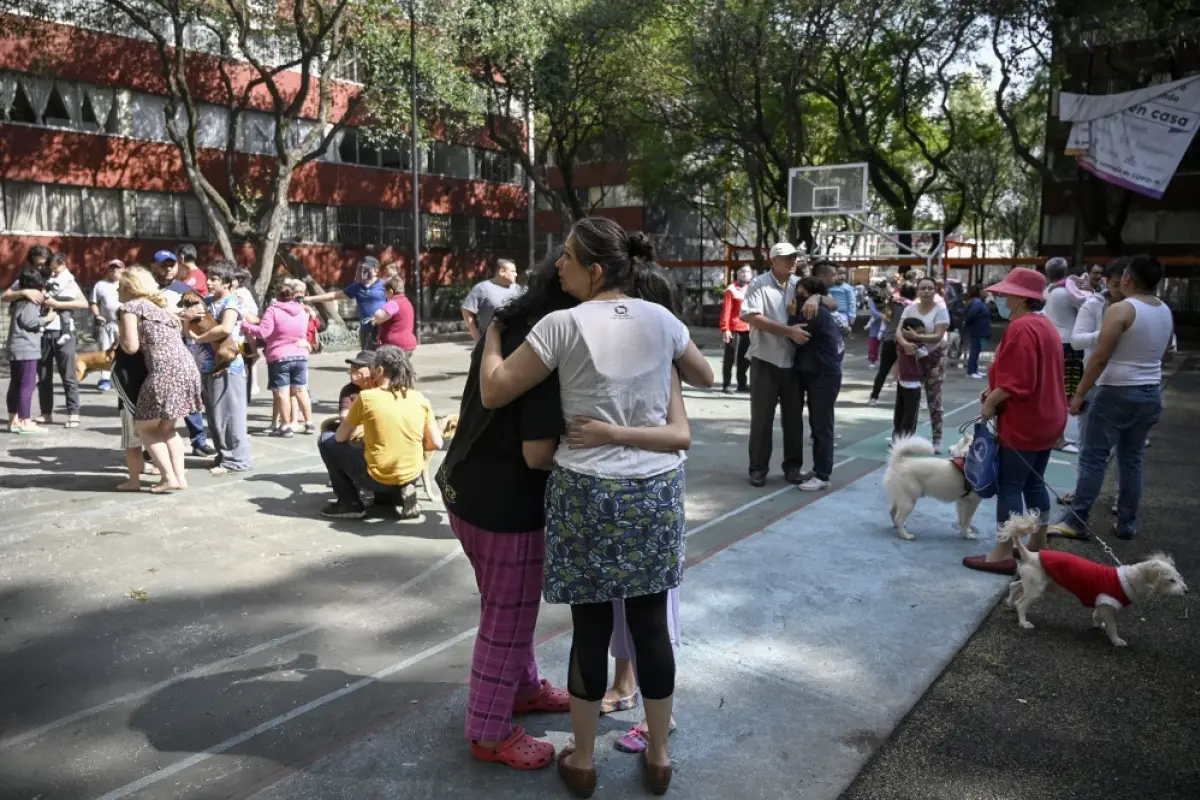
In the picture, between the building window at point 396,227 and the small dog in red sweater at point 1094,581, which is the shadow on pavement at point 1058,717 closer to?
the small dog in red sweater at point 1094,581

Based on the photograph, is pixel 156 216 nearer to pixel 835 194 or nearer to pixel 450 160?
pixel 450 160

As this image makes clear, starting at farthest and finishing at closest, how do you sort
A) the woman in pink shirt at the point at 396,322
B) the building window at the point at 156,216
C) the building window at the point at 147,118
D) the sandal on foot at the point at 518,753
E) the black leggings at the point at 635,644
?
the building window at the point at 156,216
the building window at the point at 147,118
the woman in pink shirt at the point at 396,322
the sandal on foot at the point at 518,753
the black leggings at the point at 635,644

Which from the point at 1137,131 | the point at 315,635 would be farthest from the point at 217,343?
the point at 1137,131

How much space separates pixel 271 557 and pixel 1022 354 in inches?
172

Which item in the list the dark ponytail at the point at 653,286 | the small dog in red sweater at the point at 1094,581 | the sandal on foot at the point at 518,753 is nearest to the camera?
the dark ponytail at the point at 653,286

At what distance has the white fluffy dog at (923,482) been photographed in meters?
5.59

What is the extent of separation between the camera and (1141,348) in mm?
5570

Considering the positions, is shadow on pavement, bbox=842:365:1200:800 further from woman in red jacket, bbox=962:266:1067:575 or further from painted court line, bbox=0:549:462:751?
painted court line, bbox=0:549:462:751

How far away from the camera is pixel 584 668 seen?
9.23 ft

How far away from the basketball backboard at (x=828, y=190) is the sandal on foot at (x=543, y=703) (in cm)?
2144

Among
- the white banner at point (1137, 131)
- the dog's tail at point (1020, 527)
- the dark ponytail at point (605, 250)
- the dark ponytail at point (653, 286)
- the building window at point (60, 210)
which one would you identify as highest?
the white banner at point (1137, 131)

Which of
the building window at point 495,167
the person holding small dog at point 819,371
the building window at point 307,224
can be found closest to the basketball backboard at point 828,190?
the building window at point 495,167

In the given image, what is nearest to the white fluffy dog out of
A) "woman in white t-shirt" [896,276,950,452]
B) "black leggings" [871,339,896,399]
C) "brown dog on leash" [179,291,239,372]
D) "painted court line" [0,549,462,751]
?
"woman in white t-shirt" [896,276,950,452]

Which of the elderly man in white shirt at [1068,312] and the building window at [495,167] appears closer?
the elderly man in white shirt at [1068,312]
